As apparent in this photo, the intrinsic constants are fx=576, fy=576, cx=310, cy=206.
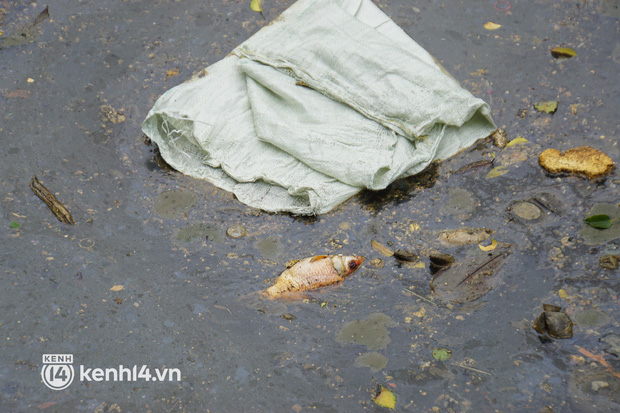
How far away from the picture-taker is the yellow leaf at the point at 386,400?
2137mm

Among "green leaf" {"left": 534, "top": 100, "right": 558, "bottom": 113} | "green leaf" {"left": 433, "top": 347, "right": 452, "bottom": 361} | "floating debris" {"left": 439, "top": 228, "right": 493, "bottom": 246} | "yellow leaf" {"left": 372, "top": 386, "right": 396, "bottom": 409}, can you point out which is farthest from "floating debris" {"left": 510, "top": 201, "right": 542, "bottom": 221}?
"yellow leaf" {"left": 372, "top": 386, "right": 396, "bottom": 409}

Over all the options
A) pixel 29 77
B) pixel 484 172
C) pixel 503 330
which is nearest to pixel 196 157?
pixel 29 77

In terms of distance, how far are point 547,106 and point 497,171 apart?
1.76 feet

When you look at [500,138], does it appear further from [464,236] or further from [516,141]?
[464,236]

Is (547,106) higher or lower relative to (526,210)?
higher

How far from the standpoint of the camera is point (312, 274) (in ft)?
8.29

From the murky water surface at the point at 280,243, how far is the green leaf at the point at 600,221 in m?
0.03

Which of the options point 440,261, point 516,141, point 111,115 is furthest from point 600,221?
point 111,115

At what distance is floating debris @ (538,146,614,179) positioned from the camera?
276 cm

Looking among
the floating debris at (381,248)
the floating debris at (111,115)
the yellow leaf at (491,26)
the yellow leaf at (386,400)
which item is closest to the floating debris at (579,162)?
the floating debris at (381,248)

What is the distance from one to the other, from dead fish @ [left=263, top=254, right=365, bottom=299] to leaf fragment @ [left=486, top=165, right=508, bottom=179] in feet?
2.85

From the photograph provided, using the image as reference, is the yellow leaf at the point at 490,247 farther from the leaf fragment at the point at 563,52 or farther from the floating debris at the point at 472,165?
the leaf fragment at the point at 563,52

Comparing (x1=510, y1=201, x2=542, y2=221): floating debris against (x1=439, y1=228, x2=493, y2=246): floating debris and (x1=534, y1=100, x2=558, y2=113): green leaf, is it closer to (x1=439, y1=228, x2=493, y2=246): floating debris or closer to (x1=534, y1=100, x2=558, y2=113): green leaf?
(x1=439, y1=228, x2=493, y2=246): floating debris

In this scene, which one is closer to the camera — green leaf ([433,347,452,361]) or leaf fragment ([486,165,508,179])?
green leaf ([433,347,452,361])
